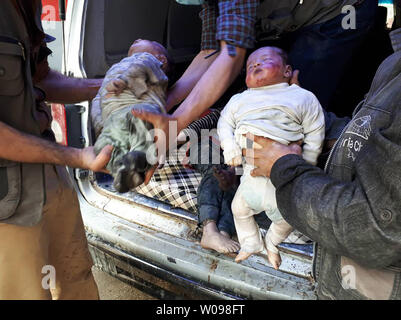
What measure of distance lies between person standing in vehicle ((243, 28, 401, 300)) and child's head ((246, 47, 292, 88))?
471mm

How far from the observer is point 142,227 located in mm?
2141

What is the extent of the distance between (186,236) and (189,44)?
2.16m

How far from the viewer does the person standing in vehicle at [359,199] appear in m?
0.99

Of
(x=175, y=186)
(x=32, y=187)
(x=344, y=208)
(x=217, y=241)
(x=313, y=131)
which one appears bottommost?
(x=217, y=241)

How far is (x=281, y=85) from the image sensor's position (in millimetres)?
1638

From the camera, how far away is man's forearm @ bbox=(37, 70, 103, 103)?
1981 millimetres

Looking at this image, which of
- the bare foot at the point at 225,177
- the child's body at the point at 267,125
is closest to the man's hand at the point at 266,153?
the child's body at the point at 267,125

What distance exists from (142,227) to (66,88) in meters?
0.88

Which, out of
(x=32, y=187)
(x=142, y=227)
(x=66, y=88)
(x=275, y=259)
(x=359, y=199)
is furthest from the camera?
(x=142, y=227)

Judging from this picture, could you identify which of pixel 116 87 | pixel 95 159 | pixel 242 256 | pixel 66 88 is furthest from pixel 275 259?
pixel 66 88

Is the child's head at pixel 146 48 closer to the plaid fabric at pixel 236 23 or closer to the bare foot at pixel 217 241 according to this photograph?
the plaid fabric at pixel 236 23

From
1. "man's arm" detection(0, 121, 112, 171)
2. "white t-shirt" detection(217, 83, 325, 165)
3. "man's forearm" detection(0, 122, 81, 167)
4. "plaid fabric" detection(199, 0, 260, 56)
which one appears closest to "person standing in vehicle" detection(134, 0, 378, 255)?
"plaid fabric" detection(199, 0, 260, 56)

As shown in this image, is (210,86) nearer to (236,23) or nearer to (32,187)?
(236,23)
